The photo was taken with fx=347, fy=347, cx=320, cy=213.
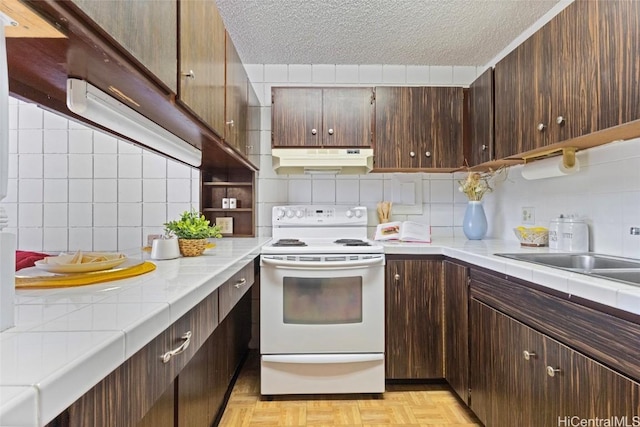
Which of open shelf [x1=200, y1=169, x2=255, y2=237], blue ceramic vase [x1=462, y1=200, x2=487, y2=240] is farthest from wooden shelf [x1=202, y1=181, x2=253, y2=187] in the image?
blue ceramic vase [x1=462, y1=200, x2=487, y2=240]

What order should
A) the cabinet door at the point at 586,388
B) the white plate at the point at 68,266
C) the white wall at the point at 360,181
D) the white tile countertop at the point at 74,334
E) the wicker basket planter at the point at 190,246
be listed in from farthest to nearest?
1. the white wall at the point at 360,181
2. the wicker basket planter at the point at 190,246
3. the white plate at the point at 68,266
4. the cabinet door at the point at 586,388
5. the white tile countertop at the point at 74,334

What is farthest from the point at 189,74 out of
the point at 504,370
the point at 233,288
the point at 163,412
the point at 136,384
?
the point at 504,370

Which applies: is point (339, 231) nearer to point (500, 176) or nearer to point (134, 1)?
point (500, 176)

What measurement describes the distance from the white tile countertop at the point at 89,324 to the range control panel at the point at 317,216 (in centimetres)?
138

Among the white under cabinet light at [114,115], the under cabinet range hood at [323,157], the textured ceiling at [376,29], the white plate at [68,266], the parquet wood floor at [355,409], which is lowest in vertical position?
the parquet wood floor at [355,409]

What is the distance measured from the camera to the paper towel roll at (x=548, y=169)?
66.7 inches

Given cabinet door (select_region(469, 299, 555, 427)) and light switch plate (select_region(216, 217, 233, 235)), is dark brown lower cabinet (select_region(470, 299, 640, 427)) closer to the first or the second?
cabinet door (select_region(469, 299, 555, 427))

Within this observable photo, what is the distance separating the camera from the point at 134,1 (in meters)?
0.86

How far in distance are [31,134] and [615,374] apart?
10.9ft

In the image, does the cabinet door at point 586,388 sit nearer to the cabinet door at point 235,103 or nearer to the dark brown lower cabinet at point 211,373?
the dark brown lower cabinet at point 211,373

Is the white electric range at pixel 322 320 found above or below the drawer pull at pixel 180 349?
below

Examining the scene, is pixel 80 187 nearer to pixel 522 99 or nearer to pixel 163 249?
pixel 163 249

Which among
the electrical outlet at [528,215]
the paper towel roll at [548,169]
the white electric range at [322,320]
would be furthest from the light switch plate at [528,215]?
the white electric range at [322,320]

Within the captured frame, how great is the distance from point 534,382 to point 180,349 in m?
1.22
